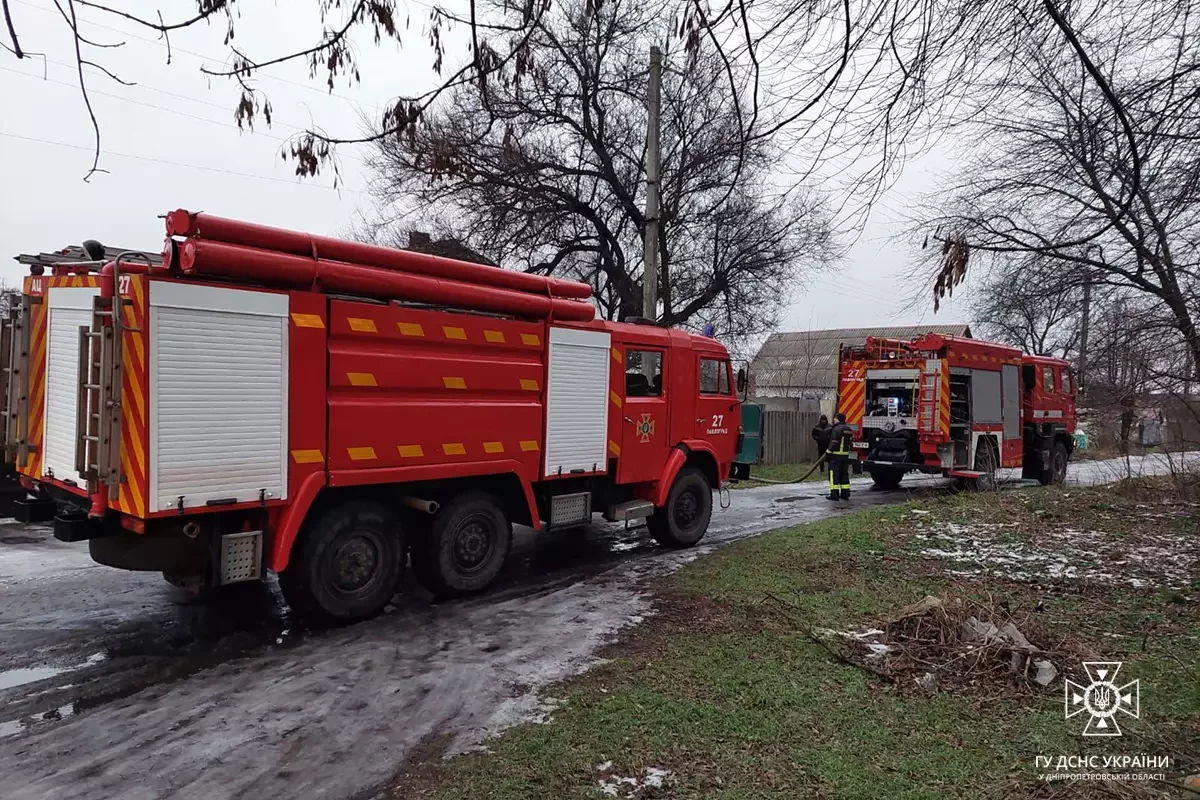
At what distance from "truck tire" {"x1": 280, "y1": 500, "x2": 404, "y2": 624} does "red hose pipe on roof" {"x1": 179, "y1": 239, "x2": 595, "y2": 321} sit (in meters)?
1.73

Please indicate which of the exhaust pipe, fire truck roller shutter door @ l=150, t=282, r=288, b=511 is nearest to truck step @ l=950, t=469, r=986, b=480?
the exhaust pipe

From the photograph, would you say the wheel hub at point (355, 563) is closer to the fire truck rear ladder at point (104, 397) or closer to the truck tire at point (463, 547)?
the truck tire at point (463, 547)

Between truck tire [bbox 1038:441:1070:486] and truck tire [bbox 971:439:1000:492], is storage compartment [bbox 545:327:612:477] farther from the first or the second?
truck tire [bbox 1038:441:1070:486]

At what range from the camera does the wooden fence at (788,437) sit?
20562mm

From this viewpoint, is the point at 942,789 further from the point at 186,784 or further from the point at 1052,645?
the point at 186,784

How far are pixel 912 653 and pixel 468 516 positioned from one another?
380cm

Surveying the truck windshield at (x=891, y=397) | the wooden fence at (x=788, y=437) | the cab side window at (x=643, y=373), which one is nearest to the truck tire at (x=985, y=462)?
the truck windshield at (x=891, y=397)

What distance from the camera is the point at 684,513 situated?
30.4 ft

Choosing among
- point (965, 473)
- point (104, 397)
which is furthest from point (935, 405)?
point (104, 397)

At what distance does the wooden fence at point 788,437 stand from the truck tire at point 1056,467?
617 centimetres

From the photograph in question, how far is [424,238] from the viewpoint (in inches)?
629

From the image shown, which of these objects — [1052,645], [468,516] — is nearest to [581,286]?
[468,516]

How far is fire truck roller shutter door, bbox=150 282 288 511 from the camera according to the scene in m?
4.84

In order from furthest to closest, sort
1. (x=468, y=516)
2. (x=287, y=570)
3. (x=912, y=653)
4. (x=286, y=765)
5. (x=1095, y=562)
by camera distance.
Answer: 1. (x=1095, y=562)
2. (x=468, y=516)
3. (x=287, y=570)
4. (x=912, y=653)
5. (x=286, y=765)
